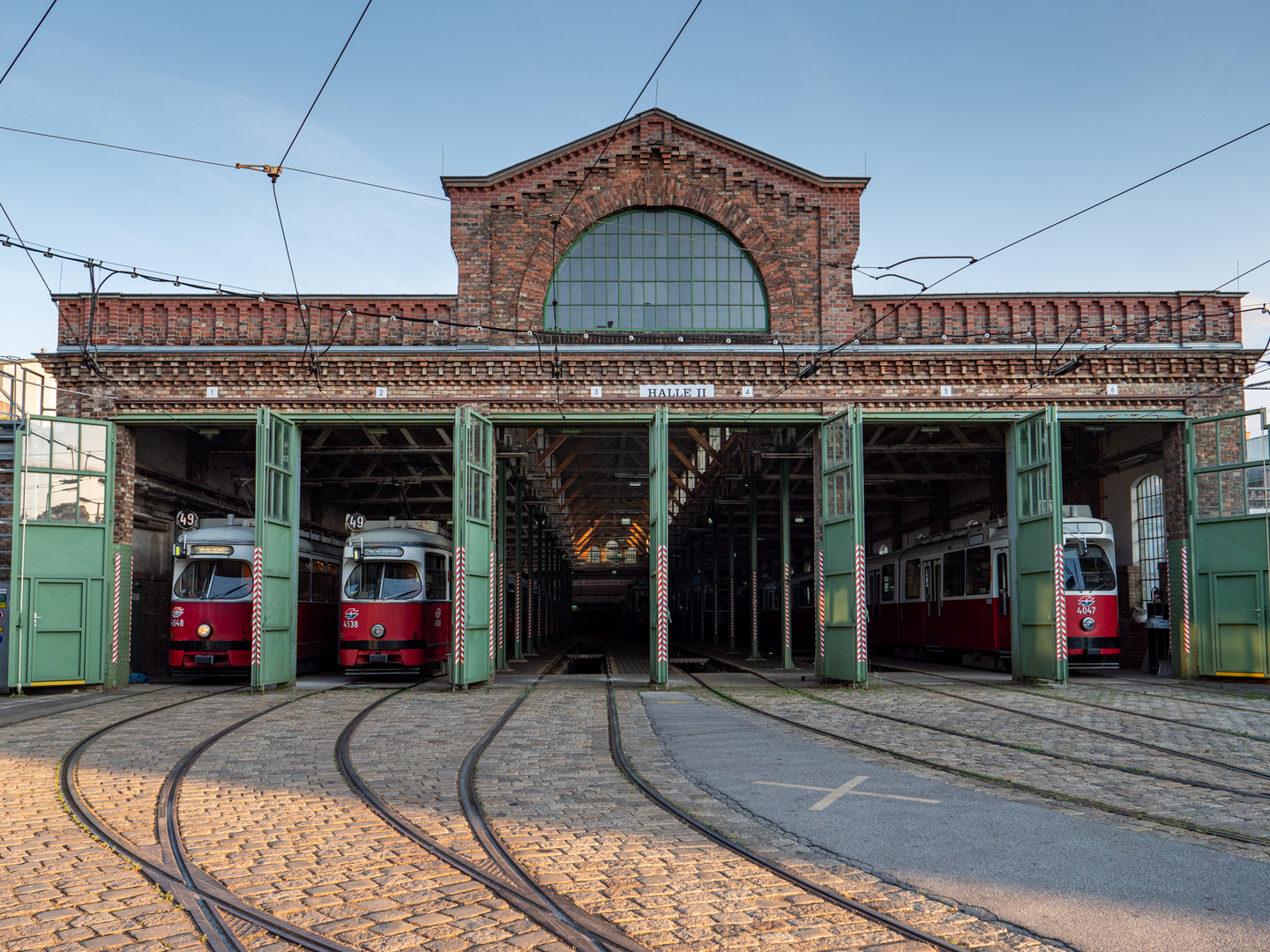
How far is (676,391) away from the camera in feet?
62.0

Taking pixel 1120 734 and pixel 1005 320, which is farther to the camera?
pixel 1005 320

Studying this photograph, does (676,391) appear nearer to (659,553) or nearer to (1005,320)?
(659,553)

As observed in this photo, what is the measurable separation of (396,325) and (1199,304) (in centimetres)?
1441

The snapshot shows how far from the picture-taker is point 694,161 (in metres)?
19.7

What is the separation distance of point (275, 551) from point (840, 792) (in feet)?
42.4

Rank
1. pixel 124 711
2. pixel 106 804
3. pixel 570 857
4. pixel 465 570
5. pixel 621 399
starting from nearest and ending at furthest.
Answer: pixel 570 857 < pixel 106 804 < pixel 124 711 < pixel 465 570 < pixel 621 399

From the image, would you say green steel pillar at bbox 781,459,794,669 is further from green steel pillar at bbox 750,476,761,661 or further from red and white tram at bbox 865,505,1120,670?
red and white tram at bbox 865,505,1120,670

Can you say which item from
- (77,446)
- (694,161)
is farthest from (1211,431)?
(77,446)

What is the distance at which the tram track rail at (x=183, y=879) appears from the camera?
4.50 meters

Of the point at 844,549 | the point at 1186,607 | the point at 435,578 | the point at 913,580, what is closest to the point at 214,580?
the point at 435,578

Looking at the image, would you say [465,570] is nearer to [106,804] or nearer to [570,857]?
[106,804]

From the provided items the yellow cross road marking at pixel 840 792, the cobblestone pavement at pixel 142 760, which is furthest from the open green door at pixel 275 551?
the yellow cross road marking at pixel 840 792

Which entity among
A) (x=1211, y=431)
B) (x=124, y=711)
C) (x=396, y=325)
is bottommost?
(x=124, y=711)

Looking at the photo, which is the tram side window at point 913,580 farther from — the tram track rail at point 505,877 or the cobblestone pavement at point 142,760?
the tram track rail at point 505,877
